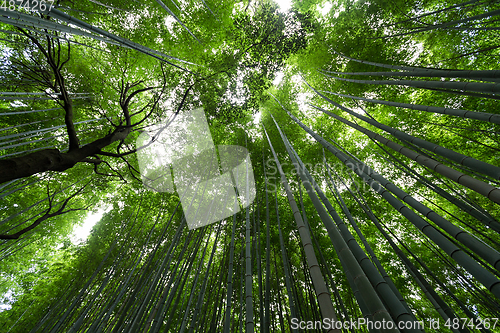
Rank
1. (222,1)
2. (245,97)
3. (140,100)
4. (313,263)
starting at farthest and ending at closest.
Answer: (140,100) → (245,97) → (222,1) → (313,263)

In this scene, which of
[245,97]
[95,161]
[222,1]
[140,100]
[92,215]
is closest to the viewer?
[95,161]

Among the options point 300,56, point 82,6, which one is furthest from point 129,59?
point 300,56

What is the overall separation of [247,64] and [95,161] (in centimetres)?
311

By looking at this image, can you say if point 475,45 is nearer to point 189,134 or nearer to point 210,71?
point 210,71

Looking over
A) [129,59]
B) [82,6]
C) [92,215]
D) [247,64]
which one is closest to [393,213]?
[247,64]

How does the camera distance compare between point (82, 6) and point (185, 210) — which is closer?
point (82, 6)

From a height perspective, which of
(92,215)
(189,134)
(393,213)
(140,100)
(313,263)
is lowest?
(393,213)

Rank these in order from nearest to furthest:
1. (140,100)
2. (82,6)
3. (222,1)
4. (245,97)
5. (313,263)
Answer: (313,263) → (82,6) → (222,1) → (245,97) → (140,100)

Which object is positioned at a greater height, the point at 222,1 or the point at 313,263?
the point at 222,1

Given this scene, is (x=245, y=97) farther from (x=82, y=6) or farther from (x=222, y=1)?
(x=82, y=6)

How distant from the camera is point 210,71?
146 inches

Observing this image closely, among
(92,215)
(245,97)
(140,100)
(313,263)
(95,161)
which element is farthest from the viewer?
(92,215)

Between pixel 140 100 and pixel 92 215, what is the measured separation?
11.1ft

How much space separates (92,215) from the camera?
16.5 ft
